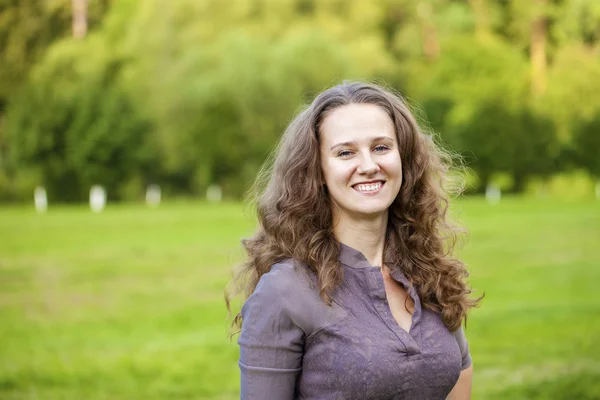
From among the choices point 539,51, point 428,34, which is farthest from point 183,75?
point 539,51

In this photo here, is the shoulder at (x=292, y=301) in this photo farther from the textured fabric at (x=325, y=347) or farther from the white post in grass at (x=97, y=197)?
the white post in grass at (x=97, y=197)

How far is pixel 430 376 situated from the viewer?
178cm

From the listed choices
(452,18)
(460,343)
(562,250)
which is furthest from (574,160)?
(460,343)

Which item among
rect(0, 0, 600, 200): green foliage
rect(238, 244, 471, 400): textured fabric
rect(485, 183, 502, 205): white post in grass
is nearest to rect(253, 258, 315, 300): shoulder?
rect(238, 244, 471, 400): textured fabric

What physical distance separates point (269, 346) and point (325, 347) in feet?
0.37

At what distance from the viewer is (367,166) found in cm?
181

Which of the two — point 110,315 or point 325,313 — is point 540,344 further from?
point 325,313

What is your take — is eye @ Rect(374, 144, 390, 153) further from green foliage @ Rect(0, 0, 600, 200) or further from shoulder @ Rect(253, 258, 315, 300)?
green foliage @ Rect(0, 0, 600, 200)

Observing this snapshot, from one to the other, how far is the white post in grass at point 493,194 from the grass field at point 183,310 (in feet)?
9.88

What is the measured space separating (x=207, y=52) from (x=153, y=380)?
22476 millimetres

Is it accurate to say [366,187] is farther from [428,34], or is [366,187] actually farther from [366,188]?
[428,34]

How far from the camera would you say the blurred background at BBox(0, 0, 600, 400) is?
6762 mm

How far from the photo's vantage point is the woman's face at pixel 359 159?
1.83 metres

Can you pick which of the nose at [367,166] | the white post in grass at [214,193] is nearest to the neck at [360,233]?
the nose at [367,166]
